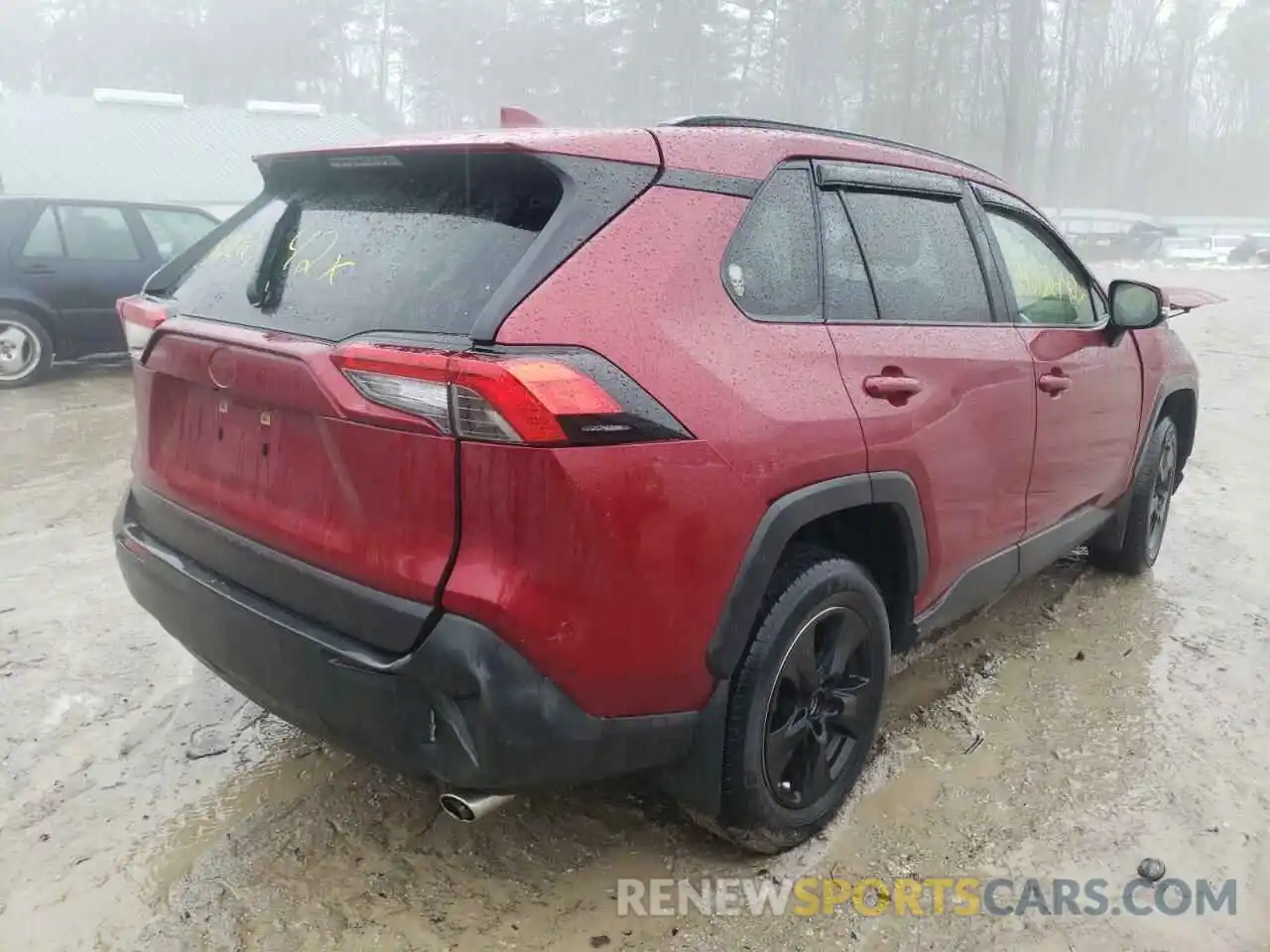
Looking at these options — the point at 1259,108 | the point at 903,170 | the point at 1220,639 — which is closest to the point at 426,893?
the point at 903,170

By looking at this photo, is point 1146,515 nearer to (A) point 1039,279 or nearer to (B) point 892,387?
(A) point 1039,279

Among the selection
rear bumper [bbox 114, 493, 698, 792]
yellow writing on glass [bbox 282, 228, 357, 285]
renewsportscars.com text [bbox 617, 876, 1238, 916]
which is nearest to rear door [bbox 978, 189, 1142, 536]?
renewsportscars.com text [bbox 617, 876, 1238, 916]

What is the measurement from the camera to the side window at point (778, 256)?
7.44 feet

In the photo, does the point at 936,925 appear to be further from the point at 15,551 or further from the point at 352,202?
the point at 15,551

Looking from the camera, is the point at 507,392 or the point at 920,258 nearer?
the point at 507,392

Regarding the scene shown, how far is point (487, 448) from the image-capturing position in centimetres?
182

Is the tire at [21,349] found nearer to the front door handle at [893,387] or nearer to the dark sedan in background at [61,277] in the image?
the dark sedan in background at [61,277]

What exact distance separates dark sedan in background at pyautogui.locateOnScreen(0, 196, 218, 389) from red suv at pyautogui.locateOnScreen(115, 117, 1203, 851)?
6.79m

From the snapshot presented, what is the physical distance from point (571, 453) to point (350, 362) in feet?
1.55

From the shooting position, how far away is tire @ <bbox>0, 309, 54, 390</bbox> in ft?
27.0

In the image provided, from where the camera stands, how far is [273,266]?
2355 mm

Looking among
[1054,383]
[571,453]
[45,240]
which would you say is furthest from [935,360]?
[45,240]

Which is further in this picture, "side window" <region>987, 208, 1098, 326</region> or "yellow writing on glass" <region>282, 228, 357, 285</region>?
"side window" <region>987, 208, 1098, 326</region>

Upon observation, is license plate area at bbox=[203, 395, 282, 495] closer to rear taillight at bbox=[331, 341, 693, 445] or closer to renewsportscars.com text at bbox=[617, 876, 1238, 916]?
rear taillight at bbox=[331, 341, 693, 445]
